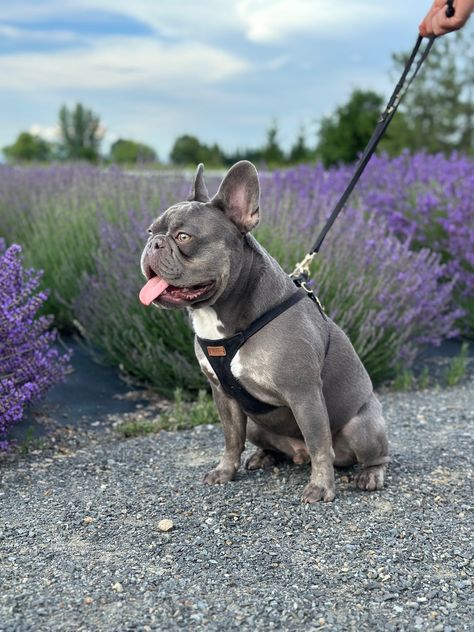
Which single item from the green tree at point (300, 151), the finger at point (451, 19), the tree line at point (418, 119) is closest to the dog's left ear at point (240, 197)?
the finger at point (451, 19)

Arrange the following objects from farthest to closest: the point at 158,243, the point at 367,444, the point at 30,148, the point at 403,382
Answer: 1. the point at 30,148
2. the point at 403,382
3. the point at 367,444
4. the point at 158,243

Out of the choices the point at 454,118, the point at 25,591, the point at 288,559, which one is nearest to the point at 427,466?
the point at 288,559

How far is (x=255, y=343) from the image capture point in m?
3.43

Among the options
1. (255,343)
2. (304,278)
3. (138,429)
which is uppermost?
(304,278)

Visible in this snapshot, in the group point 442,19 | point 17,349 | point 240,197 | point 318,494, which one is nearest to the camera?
point 240,197

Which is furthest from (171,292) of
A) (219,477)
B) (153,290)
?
(219,477)

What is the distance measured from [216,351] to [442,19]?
213cm

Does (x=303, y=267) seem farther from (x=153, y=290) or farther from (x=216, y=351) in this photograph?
(x=153, y=290)

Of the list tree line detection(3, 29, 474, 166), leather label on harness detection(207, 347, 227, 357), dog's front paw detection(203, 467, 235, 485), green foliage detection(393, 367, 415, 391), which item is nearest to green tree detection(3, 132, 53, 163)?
tree line detection(3, 29, 474, 166)

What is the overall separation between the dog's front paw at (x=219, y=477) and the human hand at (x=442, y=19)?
251 cm

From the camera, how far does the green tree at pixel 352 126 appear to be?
59.5ft

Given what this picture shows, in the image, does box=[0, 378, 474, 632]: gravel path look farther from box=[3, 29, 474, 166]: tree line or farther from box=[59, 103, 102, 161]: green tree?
box=[59, 103, 102, 161]: green tree

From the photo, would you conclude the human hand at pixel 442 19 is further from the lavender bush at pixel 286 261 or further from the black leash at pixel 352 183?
the lavender bush at pixel 286 261

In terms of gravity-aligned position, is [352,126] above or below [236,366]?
above
